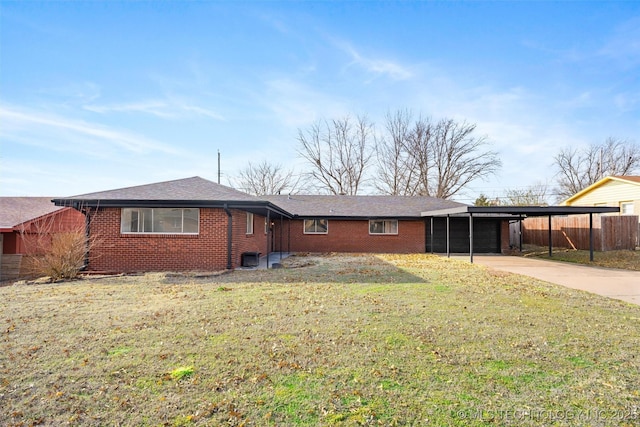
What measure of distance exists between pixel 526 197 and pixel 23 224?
132ft

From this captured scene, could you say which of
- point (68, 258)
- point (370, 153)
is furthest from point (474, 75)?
point (370, 153)

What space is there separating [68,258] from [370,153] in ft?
95.7

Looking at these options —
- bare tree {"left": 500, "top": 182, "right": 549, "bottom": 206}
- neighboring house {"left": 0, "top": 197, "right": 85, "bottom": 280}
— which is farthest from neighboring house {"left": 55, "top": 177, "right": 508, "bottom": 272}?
bare tree {"left": 500, "top": 182, "right": 549, "bottom": 206}

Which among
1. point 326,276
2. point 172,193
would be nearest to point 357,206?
point 326,276

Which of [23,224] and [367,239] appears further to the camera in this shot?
[367,239]

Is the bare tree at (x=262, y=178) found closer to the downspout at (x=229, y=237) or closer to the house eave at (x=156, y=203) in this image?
the downspout at (x=229, y=237)

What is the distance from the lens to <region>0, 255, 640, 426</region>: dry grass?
2852 mm

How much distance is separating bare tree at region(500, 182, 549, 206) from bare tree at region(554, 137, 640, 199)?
313 centimetres

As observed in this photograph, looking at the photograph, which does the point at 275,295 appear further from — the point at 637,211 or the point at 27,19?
the point at 637,211

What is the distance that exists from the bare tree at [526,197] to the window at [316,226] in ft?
84.9

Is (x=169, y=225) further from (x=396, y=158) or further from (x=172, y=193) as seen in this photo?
(x=396, y=158)

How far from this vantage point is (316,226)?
2023cm

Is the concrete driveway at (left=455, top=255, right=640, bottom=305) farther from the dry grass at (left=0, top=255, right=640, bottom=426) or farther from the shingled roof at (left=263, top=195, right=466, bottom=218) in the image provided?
the shingled roof at (left=263, top=195, right=466, bottom=218)

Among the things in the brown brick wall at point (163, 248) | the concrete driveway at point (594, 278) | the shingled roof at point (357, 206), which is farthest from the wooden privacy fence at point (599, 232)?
the brown brick wall at point (163, 248)
